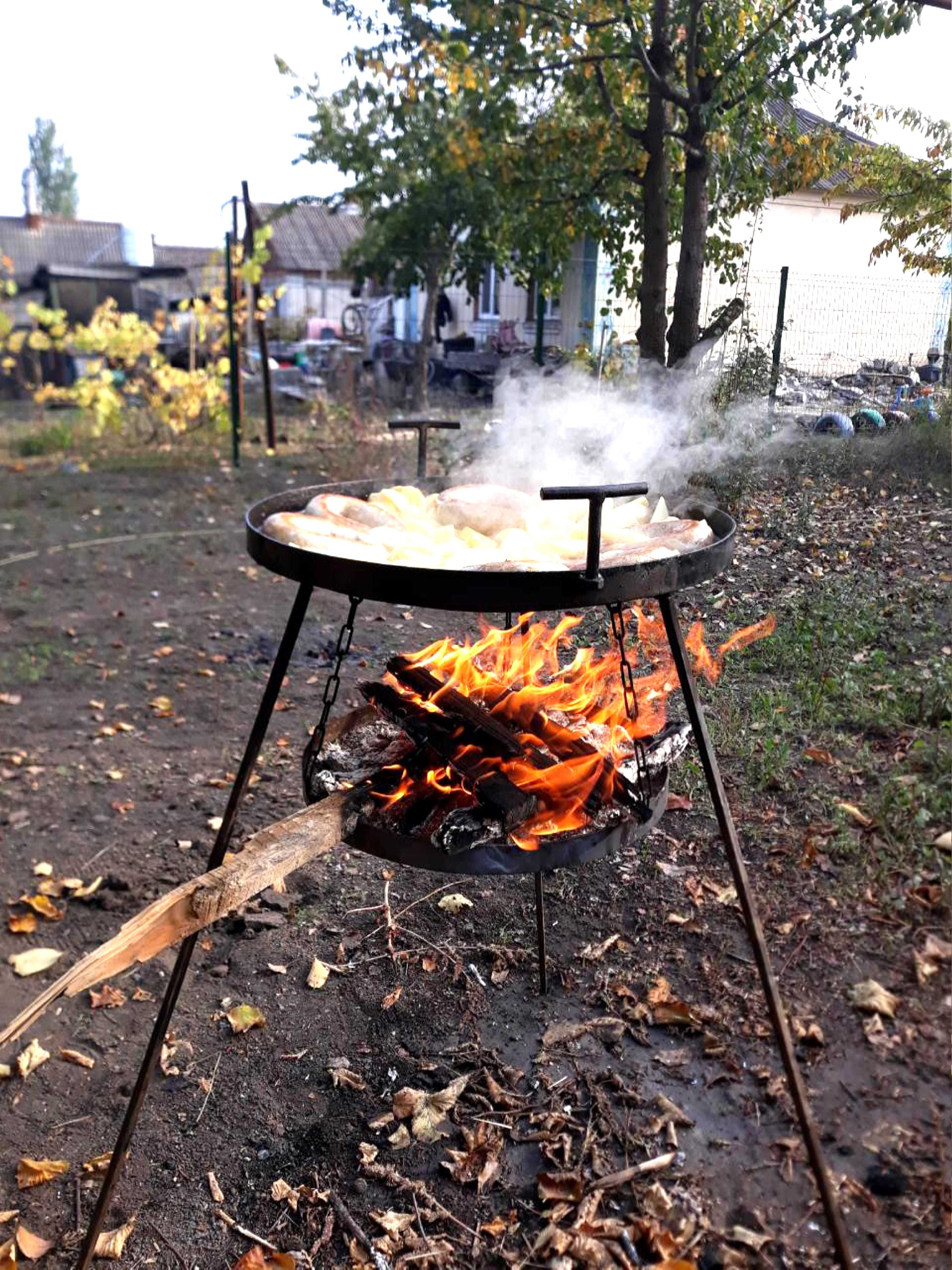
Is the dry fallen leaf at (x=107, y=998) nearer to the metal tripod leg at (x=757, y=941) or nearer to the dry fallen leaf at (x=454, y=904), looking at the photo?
the dry fallen leaf at (x=454, y=904)

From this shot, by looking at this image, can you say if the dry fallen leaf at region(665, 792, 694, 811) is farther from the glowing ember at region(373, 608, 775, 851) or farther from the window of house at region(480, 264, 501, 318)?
the window of house at region(480, 264, 501, 318)

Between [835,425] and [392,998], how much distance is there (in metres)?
2.87

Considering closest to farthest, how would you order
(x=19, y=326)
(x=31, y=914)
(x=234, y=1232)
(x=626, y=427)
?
(x=234, y=1232), (x=31, y=914), (x=626, y=427), (x=19, y=326)

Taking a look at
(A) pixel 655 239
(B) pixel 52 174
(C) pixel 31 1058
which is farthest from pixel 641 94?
(B) pixel 52 174

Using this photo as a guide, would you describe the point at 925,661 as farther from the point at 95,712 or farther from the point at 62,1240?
the point at 95,712

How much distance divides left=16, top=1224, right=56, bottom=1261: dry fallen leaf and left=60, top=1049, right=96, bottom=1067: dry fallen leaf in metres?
0.53

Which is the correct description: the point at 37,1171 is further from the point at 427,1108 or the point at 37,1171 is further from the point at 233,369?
the point at 233,369

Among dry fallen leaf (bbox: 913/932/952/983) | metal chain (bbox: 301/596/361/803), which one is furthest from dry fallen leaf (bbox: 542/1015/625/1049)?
metal chain (bbox: 301/596/361/803)

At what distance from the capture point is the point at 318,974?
291cm

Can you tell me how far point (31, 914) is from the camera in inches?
128

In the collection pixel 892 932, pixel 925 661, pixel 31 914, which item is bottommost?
pixel 31 914

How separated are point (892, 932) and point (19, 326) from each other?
92.2 feet

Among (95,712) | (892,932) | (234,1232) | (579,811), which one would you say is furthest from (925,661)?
(95,712)

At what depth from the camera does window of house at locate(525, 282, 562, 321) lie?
7043 mm
